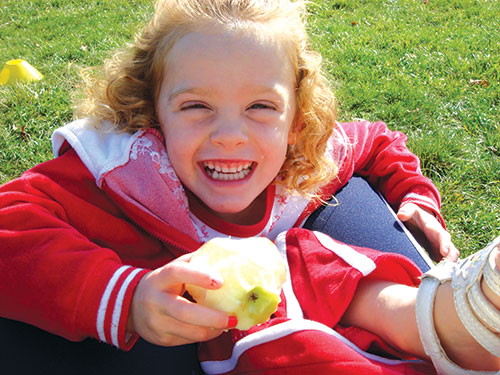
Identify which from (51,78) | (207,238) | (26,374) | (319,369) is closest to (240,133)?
(207,238)

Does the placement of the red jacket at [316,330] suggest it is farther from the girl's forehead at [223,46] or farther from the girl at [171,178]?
the girl's forehead at [223,46]

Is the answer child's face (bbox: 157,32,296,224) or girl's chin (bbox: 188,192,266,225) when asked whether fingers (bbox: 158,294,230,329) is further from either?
girl's chin (bbox: 188,192,266,225)

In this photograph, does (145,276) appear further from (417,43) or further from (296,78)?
(417,43)

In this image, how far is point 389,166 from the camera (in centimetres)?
239

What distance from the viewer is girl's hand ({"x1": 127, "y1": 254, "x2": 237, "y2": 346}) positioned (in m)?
1.24

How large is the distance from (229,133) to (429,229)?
1.02 m

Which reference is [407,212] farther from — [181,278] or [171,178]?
[181,278]

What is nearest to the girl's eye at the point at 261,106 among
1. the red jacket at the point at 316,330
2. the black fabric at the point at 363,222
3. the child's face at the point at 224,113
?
the child's face at the point at 224,113

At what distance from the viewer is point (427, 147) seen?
3199 millimetres

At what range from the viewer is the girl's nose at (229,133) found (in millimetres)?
1729

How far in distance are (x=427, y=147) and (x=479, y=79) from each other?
1.29m

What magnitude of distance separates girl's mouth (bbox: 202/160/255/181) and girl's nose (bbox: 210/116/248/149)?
95mm

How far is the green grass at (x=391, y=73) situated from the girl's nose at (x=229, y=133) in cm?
140

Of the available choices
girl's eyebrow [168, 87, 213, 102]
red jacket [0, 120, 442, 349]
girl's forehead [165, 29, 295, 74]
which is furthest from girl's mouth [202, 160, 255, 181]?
girl's forehead [165, 29, 295, 74]
